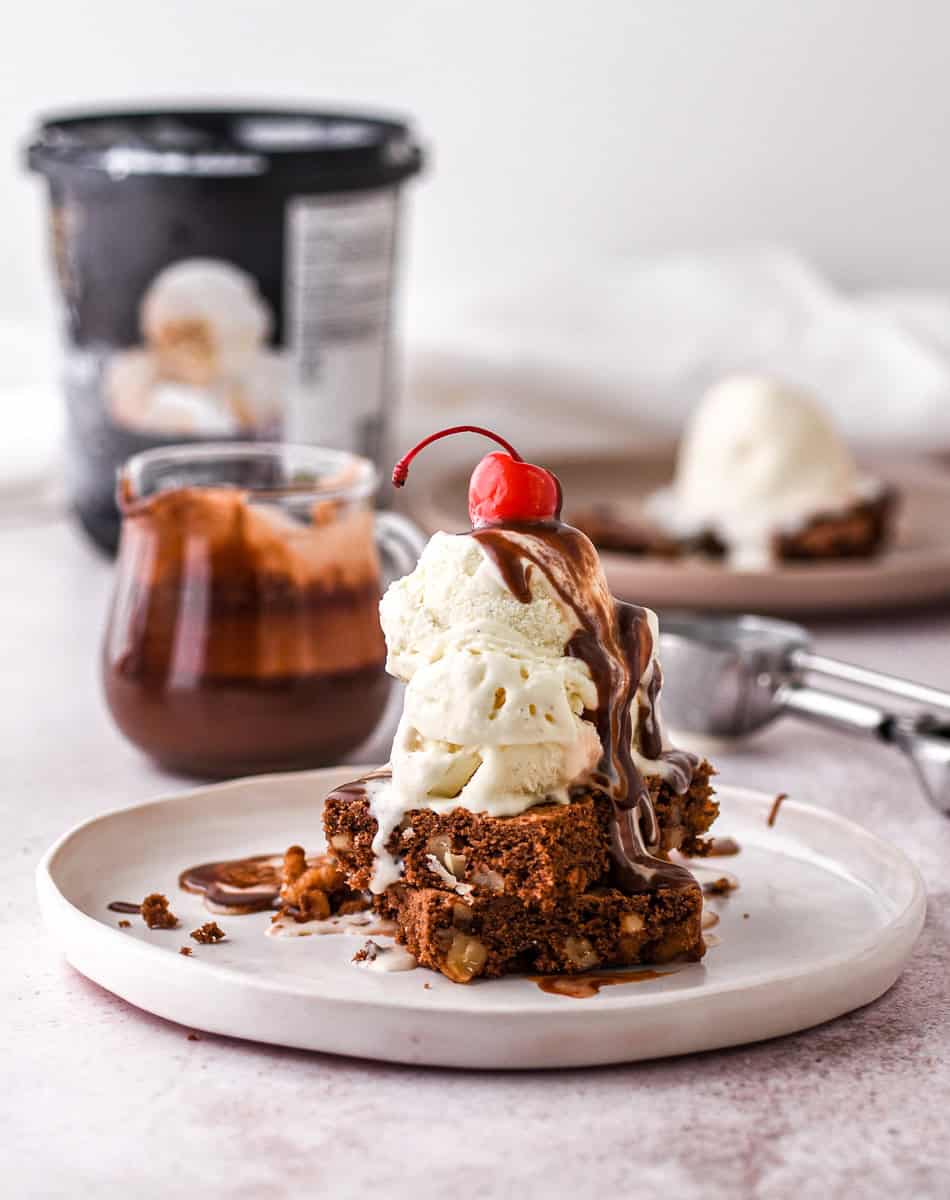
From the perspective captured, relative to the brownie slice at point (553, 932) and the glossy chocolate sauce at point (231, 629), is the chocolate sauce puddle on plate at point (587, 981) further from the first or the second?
the glossy chocolate sauce at point (231, 629)

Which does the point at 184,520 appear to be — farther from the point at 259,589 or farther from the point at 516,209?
the point at 516,209

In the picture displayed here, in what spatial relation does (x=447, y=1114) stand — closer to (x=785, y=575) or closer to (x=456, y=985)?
(x=456, y=985)

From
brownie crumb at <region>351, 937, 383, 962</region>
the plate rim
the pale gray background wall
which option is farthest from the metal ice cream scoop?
the pale gray background wall

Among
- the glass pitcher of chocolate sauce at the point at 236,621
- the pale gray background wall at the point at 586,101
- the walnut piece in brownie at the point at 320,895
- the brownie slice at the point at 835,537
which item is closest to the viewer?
the walnut piece in brownie at the point at 320,895

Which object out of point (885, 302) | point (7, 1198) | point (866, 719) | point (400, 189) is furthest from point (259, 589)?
point (885, 302)

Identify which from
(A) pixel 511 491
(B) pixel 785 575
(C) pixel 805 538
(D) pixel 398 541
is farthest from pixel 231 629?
(C) pixel 805 538

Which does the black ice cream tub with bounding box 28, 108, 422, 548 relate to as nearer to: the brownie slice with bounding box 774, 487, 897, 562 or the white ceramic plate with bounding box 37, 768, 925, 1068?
the brownie slice with bounding box 774, 487, 897, 562

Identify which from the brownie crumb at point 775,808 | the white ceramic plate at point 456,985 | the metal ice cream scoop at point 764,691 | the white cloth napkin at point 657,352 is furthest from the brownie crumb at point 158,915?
the white cloth napkin at point 657,352
